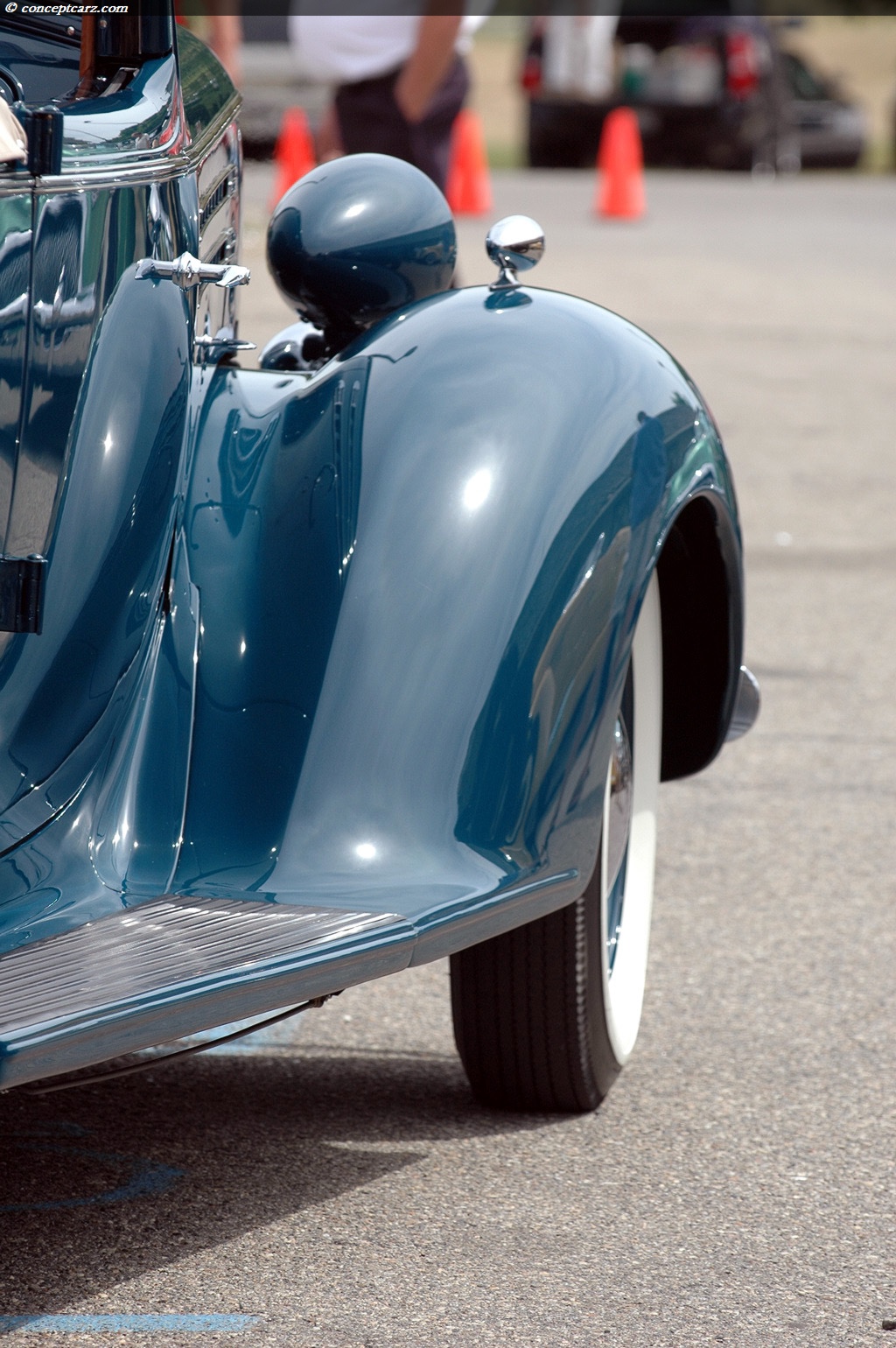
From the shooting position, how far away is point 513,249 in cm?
272

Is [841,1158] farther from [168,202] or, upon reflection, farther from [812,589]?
[812,589]

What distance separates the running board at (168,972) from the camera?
1.83 meters

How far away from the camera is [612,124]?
14.5 m

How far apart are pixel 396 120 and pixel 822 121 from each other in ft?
48.4

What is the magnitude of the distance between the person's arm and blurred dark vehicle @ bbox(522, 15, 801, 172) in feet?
40.8

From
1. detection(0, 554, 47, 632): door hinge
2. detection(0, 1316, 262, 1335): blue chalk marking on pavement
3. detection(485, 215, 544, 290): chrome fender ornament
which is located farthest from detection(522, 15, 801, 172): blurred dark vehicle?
detection(0, 1316, 262, 1335): blue chalk marking on pavement

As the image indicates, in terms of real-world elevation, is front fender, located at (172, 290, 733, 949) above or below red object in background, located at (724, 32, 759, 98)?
above

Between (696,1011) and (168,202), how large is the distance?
150 cm

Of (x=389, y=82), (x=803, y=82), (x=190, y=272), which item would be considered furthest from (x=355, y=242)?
(x=803, y=82)

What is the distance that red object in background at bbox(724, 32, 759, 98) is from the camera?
17.0 m

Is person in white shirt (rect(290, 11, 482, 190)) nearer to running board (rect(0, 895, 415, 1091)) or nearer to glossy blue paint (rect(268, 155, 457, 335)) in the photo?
glossy blue paint (rect(268, 155, 457, 335))

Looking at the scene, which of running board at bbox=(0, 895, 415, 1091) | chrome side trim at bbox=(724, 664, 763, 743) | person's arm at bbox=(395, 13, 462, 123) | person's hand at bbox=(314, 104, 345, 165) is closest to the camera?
running board at bbox=(0, 895, 415, 1091)

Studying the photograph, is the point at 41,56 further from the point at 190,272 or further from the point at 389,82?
the point at 389,82

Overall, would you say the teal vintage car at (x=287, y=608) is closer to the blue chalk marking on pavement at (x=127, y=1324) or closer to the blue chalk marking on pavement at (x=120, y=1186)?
the blue chalk marking on pavement at (x=120, y=1186)
